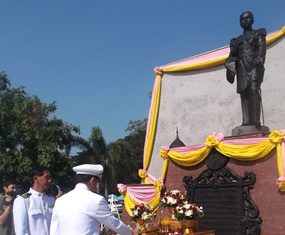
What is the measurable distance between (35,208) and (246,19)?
19.6 feet

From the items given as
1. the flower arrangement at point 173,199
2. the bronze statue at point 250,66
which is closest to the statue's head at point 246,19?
the bronze statue at point 250,66

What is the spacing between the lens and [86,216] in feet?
9.30

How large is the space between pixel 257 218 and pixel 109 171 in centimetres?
2006

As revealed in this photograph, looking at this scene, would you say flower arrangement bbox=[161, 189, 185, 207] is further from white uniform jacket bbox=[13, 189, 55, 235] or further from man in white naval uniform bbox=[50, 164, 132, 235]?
man in white naval uniform bbox=[50, 164, 132, 235]

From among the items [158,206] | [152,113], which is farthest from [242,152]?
[152,113]

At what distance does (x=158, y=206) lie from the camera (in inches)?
380

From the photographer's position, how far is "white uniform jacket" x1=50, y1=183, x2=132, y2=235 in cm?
283

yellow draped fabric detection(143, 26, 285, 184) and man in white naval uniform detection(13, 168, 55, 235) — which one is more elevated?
yellow draped fabric detection(143, 26, 285, 184)

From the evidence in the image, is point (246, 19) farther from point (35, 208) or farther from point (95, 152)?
point (95, 152)

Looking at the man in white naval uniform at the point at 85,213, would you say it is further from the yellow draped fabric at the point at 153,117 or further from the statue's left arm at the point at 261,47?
the yellow draped fabric at the point at 153,117

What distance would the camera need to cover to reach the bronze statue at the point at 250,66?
26.6ft

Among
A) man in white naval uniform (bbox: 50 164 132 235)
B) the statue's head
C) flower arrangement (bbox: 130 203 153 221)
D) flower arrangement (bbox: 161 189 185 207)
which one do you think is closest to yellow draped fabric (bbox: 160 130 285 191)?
flower arrangement (bbox: 161 189 185 207)

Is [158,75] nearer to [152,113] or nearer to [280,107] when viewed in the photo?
[152,113]

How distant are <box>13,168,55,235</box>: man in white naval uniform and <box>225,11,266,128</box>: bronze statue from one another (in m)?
5.05
